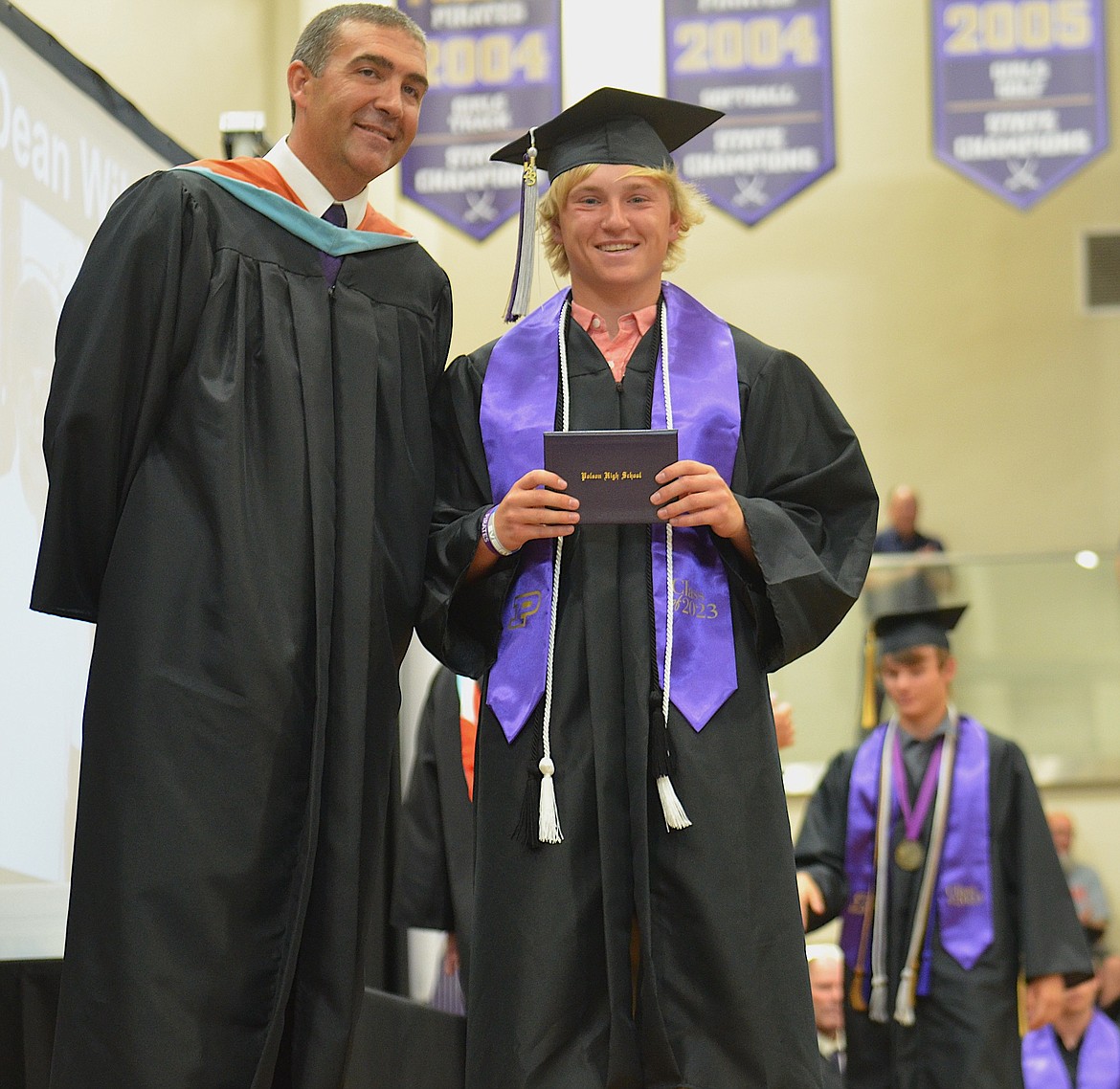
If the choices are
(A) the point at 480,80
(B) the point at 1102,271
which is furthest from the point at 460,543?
(B) the point at 1102,271

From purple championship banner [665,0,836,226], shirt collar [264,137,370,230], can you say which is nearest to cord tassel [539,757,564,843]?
shirt collar [264,137,370,230]

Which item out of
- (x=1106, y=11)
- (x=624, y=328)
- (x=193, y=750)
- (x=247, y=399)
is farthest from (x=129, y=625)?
(x=1106, y=11)

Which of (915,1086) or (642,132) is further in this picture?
(915,1086)

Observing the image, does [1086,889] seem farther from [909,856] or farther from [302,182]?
[302,182]

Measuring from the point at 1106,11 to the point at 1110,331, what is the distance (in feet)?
7.57

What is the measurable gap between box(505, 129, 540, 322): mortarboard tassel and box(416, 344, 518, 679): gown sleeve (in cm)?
12

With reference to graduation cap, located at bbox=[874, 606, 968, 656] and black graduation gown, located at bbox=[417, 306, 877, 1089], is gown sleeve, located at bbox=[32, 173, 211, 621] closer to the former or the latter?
black graduation gown, located at bbox=[417, 306, 877, 1089]

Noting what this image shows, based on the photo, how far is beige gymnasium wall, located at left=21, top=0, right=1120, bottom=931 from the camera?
37.9ft

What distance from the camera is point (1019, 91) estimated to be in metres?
10.9

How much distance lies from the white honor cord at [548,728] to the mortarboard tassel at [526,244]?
0.26 m

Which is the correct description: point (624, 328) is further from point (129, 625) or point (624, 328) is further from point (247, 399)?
point (129, 625)

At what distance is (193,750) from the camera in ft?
8.65

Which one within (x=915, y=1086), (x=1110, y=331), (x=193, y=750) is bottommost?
(x=915, y=1086)

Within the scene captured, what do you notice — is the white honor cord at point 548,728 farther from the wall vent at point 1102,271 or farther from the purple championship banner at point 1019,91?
the wall vent at point 1102,271
